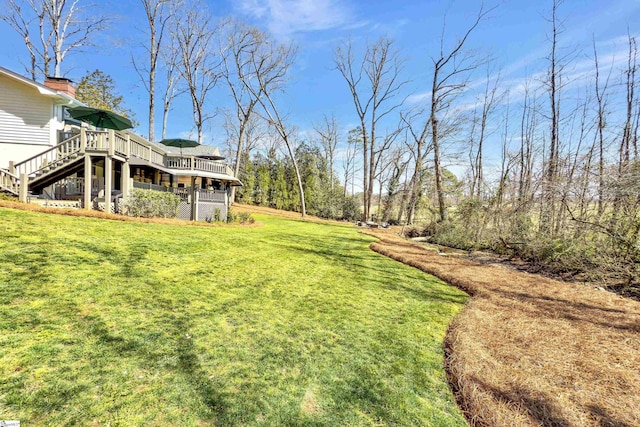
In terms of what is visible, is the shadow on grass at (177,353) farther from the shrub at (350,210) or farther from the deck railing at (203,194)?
the shrub at (350,210)

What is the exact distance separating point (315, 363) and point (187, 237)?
555cm

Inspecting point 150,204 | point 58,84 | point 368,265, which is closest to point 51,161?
point 150,204

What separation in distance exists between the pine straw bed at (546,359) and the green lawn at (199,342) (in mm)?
251

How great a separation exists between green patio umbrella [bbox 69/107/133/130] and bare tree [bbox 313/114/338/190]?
2354 centimetres

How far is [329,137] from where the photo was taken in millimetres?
33312

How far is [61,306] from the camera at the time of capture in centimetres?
262

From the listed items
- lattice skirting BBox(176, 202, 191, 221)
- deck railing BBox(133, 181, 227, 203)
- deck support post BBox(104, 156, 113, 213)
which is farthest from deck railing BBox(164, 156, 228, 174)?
deck support post BBox(104, 156, 113, 213)

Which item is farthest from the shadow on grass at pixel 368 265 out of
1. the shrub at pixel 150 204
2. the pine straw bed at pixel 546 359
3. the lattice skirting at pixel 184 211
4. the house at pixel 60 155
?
the house at pixel 60 155

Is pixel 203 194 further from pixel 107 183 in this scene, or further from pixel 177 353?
pixel 177 353

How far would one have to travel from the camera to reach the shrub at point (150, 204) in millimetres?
9484

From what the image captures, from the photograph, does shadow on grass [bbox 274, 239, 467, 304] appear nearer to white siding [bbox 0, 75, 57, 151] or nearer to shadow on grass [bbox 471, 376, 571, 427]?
shadow on grass [bbox 471, 376, 571, 427]

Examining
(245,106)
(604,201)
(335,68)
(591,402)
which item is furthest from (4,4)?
(604,201)

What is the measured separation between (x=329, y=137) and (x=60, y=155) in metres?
27.7

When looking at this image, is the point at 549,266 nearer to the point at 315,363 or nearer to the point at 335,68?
the point at 315,363
